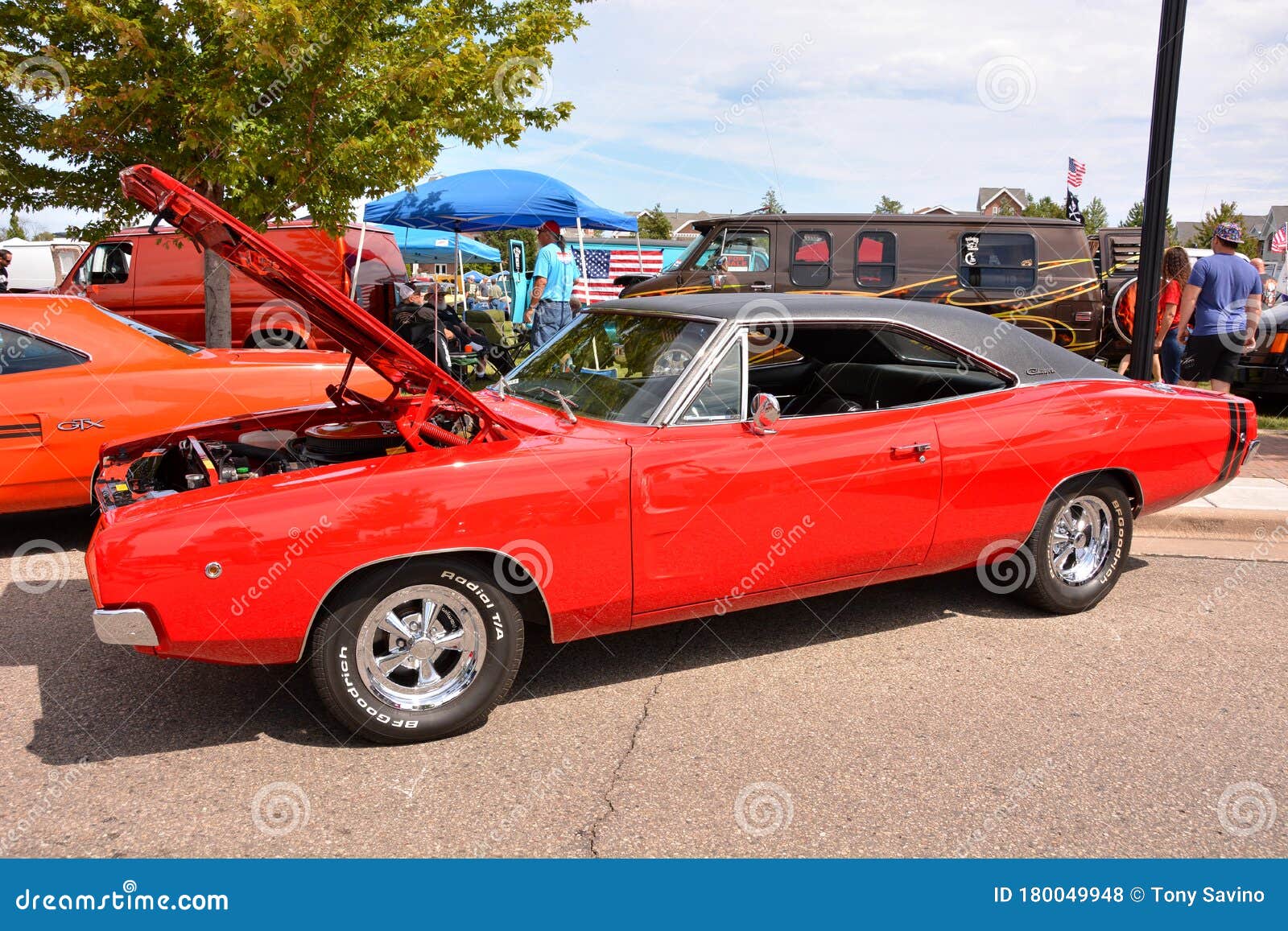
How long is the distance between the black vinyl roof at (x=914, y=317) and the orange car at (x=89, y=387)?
7.59 feet

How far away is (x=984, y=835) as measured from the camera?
9.34 ft

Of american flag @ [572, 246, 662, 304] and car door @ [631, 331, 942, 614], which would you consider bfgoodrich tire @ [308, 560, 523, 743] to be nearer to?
car door @ [631, 331, 942, 614]

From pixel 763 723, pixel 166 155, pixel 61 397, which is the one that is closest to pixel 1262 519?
pixel 763 723

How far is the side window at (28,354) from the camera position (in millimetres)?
5309

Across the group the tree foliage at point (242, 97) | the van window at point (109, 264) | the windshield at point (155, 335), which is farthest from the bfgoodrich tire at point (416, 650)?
the van window at point (109, 264)

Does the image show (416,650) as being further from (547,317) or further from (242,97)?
(547,317)

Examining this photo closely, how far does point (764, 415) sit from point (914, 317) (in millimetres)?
1141

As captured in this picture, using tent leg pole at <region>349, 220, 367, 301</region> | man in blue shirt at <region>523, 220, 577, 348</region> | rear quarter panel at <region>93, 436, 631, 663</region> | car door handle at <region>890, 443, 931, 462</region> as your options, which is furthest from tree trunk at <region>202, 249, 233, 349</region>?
car door handle at <region>890, 443, 931, 462</region>

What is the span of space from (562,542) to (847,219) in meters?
8.88

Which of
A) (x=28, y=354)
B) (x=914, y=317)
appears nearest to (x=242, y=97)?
(x=28, y=354)

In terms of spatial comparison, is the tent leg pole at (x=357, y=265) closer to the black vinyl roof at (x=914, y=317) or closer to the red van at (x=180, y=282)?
the red van at (x=180, y=282)

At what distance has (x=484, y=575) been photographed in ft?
11.0

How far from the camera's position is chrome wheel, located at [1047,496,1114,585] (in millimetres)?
4574

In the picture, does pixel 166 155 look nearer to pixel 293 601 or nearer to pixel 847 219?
pixel 293 601
